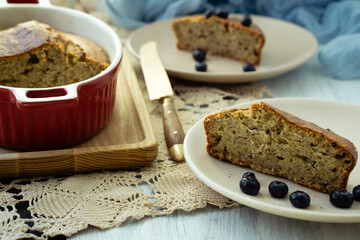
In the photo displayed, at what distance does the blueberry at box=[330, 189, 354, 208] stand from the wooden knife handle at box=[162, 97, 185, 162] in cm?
83

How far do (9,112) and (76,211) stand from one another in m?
0.61

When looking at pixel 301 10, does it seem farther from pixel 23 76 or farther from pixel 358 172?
pixel 23 76

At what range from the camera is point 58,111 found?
249 cm

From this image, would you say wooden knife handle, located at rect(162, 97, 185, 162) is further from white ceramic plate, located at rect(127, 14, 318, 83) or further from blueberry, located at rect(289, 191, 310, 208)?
blueberry, located at rect(289, 191, 310, 208)

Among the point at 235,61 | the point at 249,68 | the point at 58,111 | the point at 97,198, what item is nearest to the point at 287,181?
the point at 97,198

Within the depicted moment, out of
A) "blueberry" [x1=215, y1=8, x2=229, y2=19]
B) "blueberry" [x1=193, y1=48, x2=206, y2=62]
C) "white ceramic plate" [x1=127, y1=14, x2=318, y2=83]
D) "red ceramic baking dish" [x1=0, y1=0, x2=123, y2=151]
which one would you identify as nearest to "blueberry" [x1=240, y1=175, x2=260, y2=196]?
"red ceramic baking dish" [x1=0, y1=0, x2=123, y2=151]

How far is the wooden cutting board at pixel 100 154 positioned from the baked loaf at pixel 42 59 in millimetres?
366

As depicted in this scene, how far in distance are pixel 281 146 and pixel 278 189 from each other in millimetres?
246

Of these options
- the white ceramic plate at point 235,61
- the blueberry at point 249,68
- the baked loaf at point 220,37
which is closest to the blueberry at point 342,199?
the white ceramic plate at point 235,61

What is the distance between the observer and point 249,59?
3.92 m

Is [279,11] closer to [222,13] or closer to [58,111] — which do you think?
[222,13]

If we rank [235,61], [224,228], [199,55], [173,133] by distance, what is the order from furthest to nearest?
[235,61] → [199,55] → [173,133] → [224,228]

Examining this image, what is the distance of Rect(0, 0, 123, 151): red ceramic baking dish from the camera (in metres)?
2.37

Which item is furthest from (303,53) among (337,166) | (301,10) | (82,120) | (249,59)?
(82,120)
